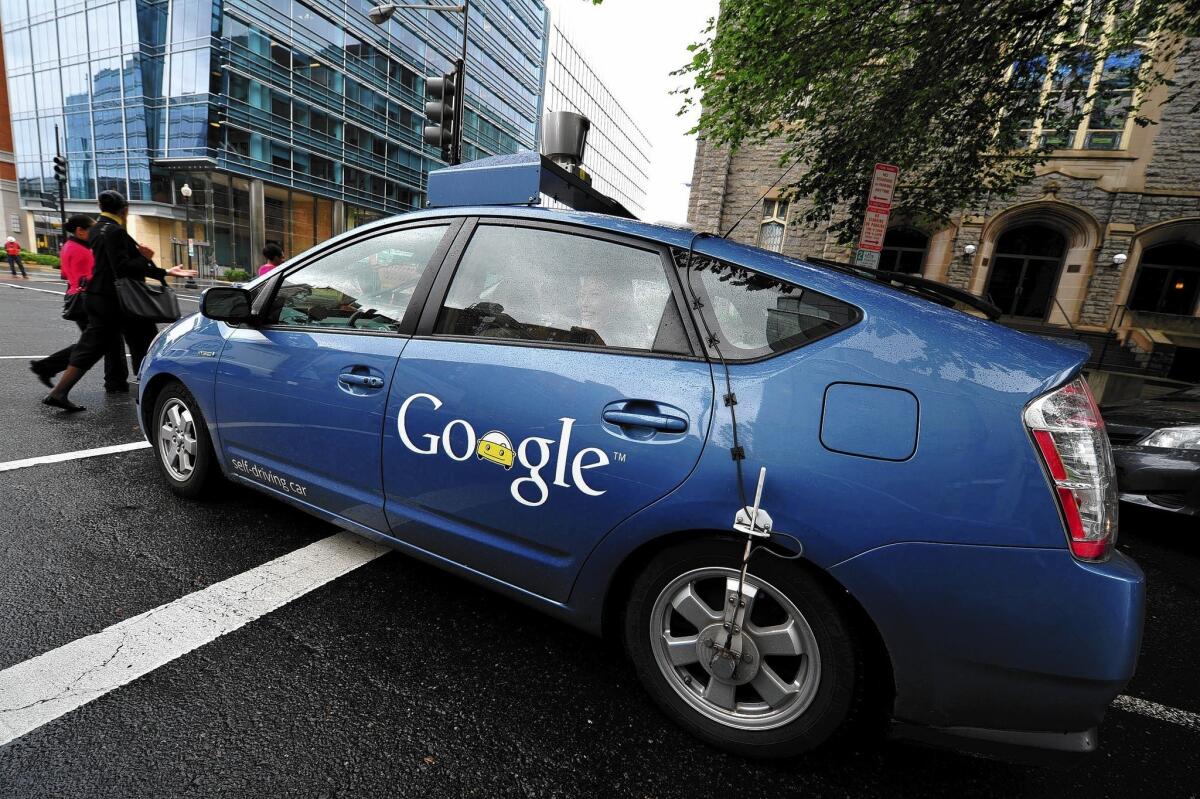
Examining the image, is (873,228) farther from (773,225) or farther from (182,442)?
(773,225)

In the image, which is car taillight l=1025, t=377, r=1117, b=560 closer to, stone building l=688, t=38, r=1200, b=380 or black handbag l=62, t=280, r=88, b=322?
black handbag l=62, t=280, r=88, b=322

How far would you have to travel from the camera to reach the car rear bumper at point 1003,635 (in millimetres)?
1317

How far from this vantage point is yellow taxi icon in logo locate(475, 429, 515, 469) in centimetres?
189

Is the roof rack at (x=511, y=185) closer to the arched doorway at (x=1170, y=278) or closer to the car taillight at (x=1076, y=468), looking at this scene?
the car taillight at (x=1076, y=468)

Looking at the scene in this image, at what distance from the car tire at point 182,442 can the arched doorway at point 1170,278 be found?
22.3 m

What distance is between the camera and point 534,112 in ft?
174

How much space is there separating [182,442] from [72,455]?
1.31 m

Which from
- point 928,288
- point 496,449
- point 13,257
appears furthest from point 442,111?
point 13,257

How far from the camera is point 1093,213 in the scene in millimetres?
16047

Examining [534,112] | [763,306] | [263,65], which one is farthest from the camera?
[534,112]

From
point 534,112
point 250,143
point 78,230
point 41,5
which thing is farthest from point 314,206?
point 78,230

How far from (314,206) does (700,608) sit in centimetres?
3952

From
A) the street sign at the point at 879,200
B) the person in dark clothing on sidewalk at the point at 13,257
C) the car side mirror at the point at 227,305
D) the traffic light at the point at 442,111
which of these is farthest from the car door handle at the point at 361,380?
the person in dark clothing on sidewalk at the point at 13,257

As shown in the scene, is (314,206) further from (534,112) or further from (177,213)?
(534,112)
